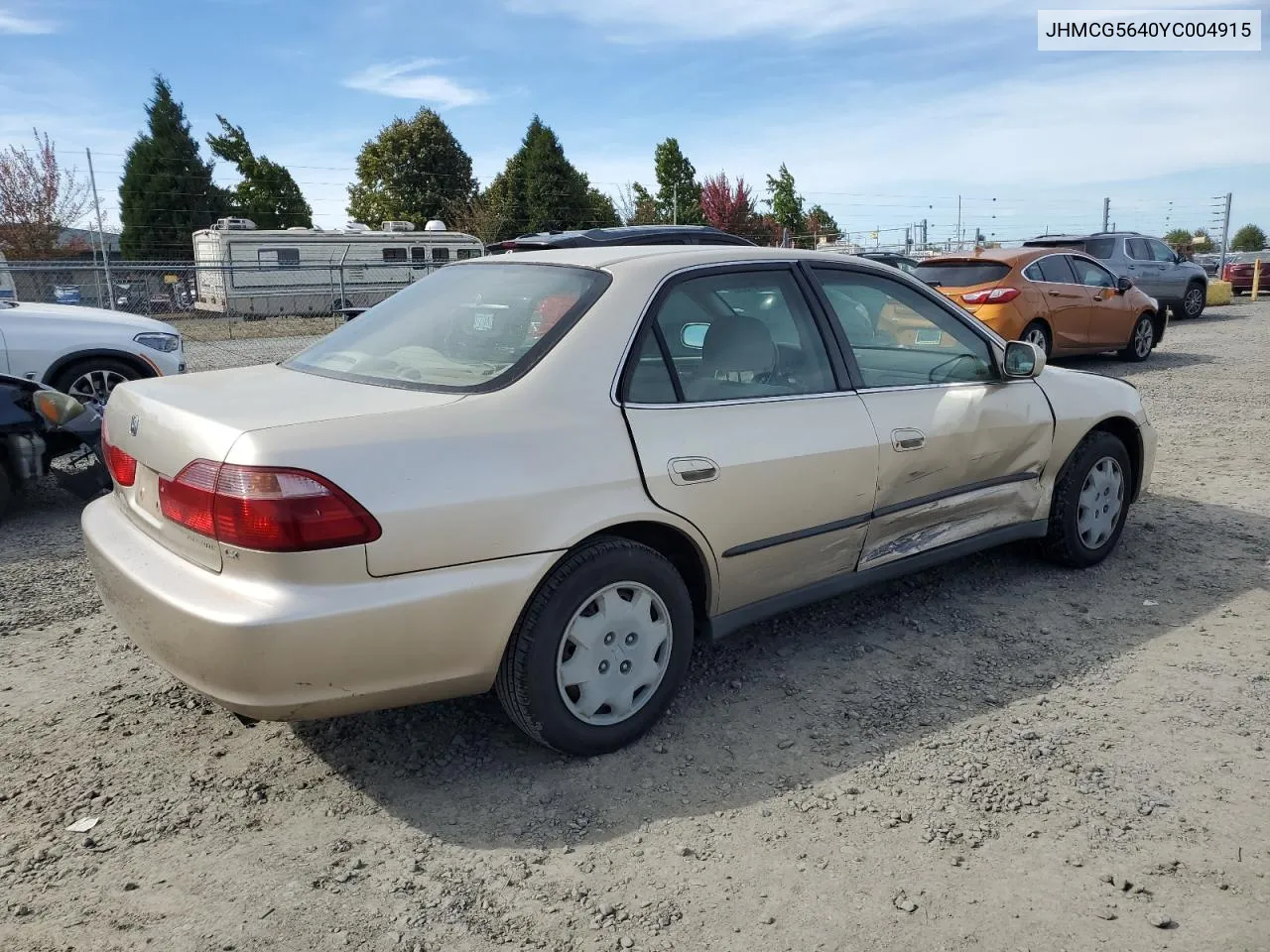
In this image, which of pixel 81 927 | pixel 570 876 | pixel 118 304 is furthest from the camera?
pixel 118 304

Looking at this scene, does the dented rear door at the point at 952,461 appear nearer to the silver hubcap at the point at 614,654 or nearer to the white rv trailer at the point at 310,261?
the silver hubcap at the point at 614,654

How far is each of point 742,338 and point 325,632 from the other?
1731mm

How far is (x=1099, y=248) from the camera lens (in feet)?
54.7

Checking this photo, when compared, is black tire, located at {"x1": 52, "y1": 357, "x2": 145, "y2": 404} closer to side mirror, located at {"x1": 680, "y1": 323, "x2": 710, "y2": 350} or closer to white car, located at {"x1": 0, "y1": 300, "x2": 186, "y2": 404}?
white car, located at {"x1": 0, "y1": 300, "x2": 186, "y2": 404}

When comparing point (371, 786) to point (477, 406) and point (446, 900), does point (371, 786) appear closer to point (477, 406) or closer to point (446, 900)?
point (446, 900)

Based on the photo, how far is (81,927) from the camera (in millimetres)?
2314

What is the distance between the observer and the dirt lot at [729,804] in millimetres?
2344

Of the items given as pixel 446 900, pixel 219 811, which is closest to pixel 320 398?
pixel 219 811

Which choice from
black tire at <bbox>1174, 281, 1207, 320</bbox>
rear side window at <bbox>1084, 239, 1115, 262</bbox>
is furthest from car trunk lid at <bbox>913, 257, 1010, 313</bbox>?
black tire at <bbox>1174, 281, 1207, 320</bbox>

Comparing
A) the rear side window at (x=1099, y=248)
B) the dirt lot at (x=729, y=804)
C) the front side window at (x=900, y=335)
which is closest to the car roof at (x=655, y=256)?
the front side window at (x=900, y=335)

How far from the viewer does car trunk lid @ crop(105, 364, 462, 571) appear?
8.65ft

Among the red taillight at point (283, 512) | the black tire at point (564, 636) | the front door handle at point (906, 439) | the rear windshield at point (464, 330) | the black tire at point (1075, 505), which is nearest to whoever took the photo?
the red taillight at point (283, 512)

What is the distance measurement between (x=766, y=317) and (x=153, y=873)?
2.55 metres

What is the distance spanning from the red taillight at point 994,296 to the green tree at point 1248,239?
6712cm
